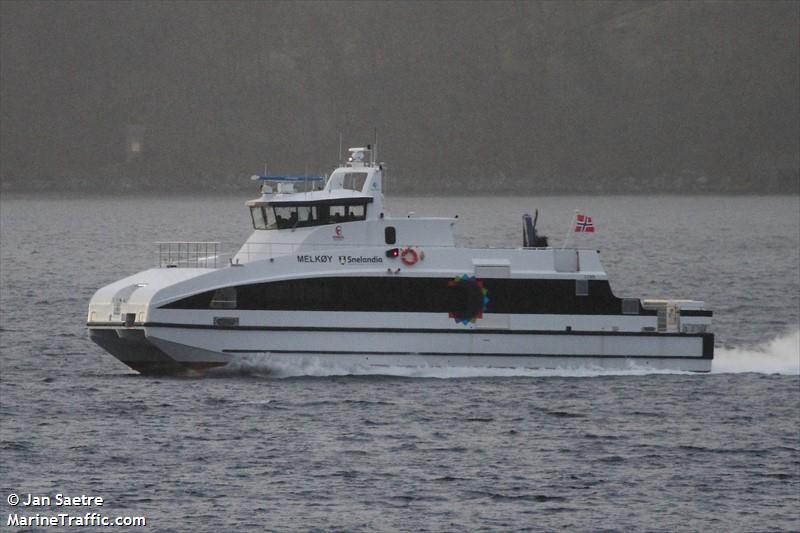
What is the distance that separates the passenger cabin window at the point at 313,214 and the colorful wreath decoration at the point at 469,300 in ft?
11.1

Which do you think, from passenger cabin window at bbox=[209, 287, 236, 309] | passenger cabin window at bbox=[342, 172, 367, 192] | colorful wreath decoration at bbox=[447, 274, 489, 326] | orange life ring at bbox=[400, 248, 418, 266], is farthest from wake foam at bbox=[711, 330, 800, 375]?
passenger cabin window at bbox=[209, 287, 236, 309]

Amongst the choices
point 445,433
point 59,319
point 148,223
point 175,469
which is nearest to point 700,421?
point 445,433

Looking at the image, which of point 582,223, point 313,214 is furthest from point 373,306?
point 582,223

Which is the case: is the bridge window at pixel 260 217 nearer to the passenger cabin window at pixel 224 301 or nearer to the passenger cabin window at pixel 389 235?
the passenger cabin window at pixel 224 301

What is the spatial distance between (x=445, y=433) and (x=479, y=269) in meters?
6.79

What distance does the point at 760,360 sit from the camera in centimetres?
5347

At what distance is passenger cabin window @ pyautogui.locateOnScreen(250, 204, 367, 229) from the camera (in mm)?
48531

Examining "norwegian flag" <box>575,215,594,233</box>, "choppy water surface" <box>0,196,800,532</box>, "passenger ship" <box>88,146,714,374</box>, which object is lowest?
"choppy water surface" <box>0,196,800,532</box>

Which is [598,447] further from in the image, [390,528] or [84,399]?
[84,399]

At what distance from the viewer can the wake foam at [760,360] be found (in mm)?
52188

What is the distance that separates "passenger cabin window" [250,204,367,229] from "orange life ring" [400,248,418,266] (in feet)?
5.67

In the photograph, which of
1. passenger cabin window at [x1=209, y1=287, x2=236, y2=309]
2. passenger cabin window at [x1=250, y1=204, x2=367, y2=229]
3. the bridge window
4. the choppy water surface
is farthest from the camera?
the bridge window

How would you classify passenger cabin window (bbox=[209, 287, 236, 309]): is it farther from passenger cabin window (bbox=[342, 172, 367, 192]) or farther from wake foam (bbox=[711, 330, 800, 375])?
wake foam (bbox=[711, 330, 800, 375])

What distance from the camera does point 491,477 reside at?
38906mm
